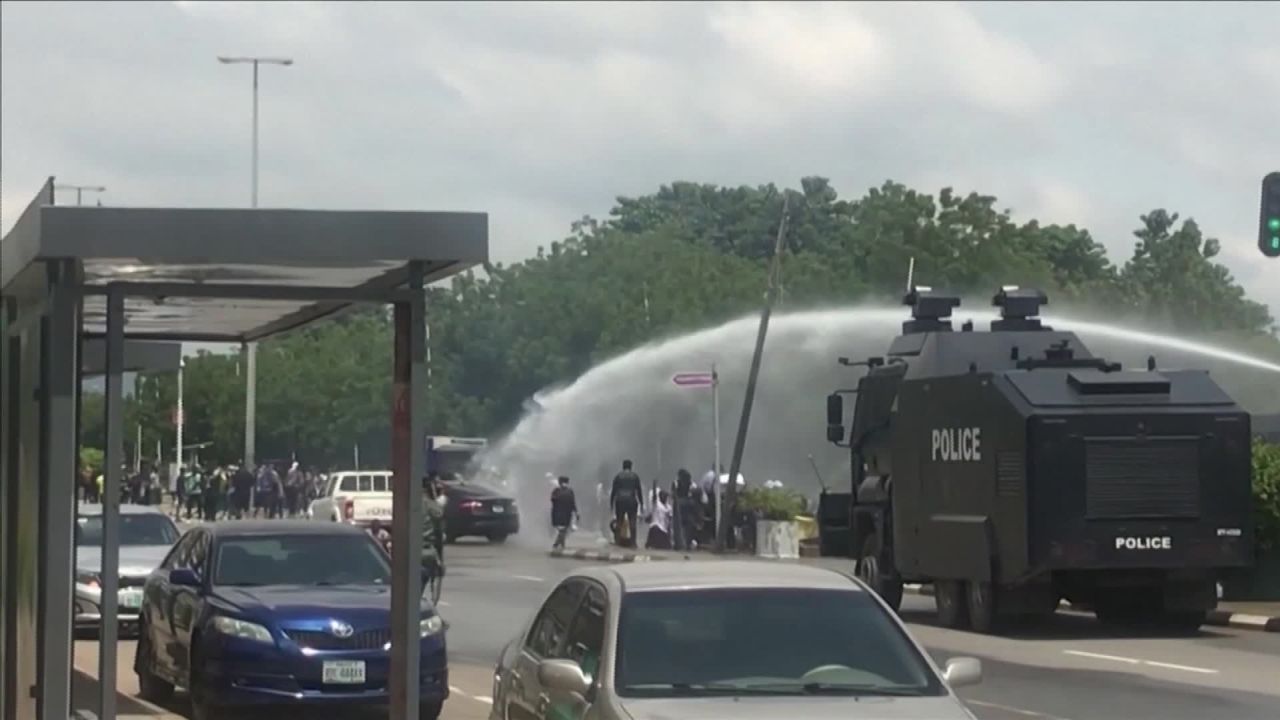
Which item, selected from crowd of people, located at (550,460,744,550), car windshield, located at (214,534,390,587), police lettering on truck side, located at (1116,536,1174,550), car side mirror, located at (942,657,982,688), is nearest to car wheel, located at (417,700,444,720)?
car windshield, located at (214,534,390,587)

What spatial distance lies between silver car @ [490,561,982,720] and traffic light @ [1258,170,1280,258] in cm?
1348

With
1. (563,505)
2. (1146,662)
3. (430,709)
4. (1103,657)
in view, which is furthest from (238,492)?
(430,709)

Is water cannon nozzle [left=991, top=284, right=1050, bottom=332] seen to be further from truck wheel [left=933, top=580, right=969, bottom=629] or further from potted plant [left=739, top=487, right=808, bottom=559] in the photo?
potted plant [left=739, top=487, right=808, bottom=559]

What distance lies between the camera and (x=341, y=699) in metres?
15.2

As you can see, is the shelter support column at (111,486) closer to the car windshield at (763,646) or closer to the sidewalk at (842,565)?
the car windshield at (763,646)

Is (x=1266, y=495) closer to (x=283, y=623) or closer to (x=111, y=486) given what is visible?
(x=283, y=623)

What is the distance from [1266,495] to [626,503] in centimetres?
1921

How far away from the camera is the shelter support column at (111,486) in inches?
465

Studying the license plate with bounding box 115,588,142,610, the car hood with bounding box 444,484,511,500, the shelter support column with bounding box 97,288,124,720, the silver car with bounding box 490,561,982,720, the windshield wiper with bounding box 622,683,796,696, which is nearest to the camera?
the silver car with bounding box 490,561,982,720

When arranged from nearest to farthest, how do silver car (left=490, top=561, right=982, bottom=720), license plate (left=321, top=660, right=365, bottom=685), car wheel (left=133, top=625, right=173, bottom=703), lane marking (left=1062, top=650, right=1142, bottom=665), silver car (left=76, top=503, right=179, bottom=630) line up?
silver car (left=490, top=561, right=982, bottom=720) → license plate (left=321, top=660, right=365, bottom=685) → car wheel (left=133, top=625, right=173, bottom=703) → lane marking (left=1062, top=650, right=1142, bottom=665) → silver car (left=76, top=503, right=179, bottom=630)

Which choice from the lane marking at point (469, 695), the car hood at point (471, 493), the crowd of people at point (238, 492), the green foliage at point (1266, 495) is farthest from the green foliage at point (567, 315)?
the lane marking at point (469, 695)

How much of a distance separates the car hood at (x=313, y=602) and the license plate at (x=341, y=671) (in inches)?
12.2

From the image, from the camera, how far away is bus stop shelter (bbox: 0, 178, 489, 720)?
Answer: 36.0 ft

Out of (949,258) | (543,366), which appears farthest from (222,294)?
(949,258)
